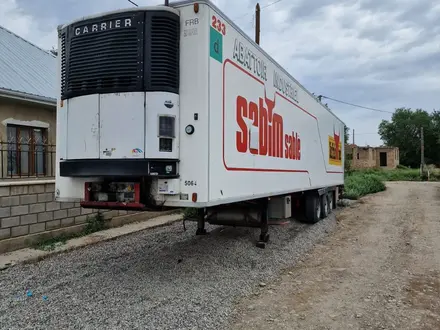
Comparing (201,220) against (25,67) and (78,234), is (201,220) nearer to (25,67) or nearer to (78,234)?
(78,234)

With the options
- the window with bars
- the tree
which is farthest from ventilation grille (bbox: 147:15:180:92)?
the tree

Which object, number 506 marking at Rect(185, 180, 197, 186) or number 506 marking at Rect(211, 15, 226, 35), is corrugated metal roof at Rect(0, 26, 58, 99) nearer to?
number 506 marking at Rect(211, 15, 226, 35)

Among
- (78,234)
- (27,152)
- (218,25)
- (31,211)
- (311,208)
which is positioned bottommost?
(78,234)

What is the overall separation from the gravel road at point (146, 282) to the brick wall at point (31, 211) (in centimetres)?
107

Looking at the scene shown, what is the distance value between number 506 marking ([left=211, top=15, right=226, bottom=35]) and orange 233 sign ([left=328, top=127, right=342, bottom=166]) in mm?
8912

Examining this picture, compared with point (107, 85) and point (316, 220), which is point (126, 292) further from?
point (316, 220)

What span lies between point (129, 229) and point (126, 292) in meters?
4.66

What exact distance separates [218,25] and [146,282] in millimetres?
3821

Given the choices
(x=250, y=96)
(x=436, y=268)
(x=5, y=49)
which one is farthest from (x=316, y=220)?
(x=5, y=49)

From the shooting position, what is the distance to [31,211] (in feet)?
26.6

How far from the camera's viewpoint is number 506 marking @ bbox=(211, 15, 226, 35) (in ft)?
17.4

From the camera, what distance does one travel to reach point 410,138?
76.3m

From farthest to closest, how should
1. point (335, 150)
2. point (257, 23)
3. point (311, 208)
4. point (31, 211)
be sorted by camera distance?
point (257, 23) < point (335, 150) < point (311, 208) < point (31, 211)

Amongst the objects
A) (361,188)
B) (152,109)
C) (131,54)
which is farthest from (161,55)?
(361,188)
